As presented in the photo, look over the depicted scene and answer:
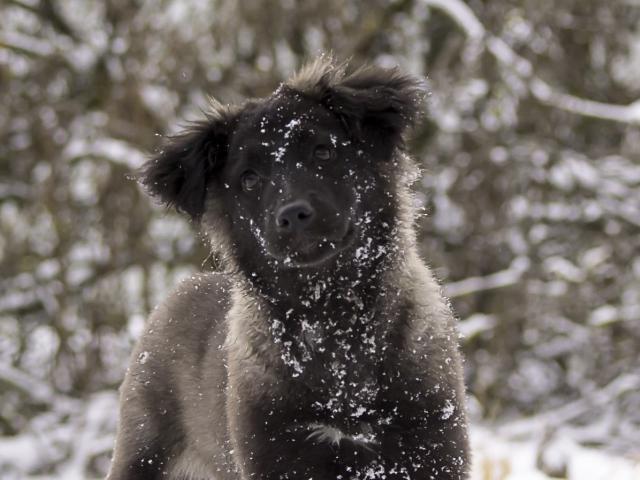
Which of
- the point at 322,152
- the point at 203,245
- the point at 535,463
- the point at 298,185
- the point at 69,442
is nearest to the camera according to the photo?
the point at 298,185

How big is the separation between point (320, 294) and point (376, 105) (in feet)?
2.51

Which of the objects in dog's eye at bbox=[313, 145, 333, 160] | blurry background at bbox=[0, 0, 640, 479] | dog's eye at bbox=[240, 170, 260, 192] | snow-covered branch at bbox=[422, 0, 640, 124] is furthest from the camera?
blurry background at bbox=[0, 0, 640, 479]

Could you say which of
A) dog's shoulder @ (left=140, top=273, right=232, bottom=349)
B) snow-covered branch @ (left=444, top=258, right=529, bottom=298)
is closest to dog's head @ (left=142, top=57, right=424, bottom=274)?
dog's shoulder @ (left=140, top=273, right=232, bottom=349)

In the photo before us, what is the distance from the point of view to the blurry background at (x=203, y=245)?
1020cm

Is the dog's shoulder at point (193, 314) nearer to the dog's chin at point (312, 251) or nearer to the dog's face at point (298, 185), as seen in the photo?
the dog's face at point (298, 185)

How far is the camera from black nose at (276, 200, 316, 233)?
3.61 metres

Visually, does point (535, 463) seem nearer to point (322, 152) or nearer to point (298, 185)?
point (322, 152)

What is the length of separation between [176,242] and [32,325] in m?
1.75

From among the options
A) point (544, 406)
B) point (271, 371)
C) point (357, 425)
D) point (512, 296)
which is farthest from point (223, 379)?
point (544, 406)

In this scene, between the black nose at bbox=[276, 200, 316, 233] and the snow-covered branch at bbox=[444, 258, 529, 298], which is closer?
the black nose at bbox=[276, 200, 316, 233]

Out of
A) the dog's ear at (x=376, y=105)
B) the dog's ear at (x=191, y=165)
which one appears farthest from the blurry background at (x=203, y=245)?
the dog's ear at (x=376, y=105)

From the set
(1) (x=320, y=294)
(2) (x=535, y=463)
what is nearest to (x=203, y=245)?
(2) (x=535, y=463)

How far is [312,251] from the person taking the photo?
3742mm

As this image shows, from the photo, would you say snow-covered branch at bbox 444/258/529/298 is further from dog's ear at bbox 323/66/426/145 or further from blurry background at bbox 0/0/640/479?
dog's ear at bbox 323/66/426/145
